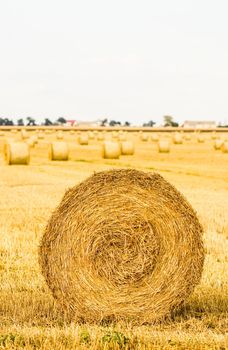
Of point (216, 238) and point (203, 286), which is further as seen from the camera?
point (216, 238)

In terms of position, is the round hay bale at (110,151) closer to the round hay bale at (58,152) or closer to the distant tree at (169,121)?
the round hay bale at (58,152)

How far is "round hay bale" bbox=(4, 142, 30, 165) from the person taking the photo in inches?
1042

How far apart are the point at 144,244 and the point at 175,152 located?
31.1m

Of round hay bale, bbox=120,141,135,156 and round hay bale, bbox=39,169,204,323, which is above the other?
round hay bale, bbox=39,169,204,323

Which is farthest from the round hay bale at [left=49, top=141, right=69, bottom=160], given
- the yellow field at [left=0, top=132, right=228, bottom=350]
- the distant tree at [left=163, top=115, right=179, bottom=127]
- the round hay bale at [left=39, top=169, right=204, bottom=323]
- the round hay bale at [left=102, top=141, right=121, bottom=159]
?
the distant tree at [left=163, top=115, right=179, bottom=127]

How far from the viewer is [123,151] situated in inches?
1318

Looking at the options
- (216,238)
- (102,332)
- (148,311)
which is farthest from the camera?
(216,238)

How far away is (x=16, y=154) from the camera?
26.5 metres

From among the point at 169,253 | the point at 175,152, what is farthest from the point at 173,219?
the point at 175,152

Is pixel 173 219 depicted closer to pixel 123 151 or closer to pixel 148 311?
pixel 148 311

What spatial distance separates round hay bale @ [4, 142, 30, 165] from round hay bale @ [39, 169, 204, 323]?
19.6 metres

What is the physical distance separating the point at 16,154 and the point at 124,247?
65.2ft

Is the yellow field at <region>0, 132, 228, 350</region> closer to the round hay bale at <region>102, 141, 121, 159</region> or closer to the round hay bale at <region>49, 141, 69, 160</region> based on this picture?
the round hay bale at <region>49, 141, 69, 160</region>

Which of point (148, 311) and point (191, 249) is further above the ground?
point (191, 249)
